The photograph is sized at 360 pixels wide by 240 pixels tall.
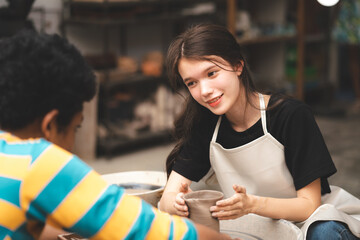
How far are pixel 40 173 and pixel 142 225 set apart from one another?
0.69 feet

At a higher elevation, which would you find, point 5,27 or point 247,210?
point 5,27

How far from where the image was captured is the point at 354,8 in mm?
4961

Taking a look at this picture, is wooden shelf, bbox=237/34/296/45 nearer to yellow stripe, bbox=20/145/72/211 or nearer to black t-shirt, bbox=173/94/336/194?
black t-shirt, bbox=173/94/336/194

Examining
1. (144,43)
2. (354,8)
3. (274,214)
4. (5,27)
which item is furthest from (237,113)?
(354,8)

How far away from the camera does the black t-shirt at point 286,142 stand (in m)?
1.46

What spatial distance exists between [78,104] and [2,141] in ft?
0.53

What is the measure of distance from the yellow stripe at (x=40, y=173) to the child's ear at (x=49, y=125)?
0.24 ft

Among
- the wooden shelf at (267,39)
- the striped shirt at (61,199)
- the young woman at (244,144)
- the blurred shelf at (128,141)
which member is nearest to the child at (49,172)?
the striped shirt at (61,199)

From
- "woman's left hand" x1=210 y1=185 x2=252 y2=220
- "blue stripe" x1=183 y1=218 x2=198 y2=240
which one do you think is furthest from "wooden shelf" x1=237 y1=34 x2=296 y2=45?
"blue stripe" x1=183 y1=218 x2=198 y2=240

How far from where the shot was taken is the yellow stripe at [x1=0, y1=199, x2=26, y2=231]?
94cm

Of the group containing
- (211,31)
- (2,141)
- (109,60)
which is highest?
(211,31)

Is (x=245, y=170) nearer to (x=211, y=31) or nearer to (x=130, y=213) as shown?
(x=211, y=31)

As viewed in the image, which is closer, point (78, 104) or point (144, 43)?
point (78, 104)

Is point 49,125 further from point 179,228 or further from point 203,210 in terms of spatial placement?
point 203,210
